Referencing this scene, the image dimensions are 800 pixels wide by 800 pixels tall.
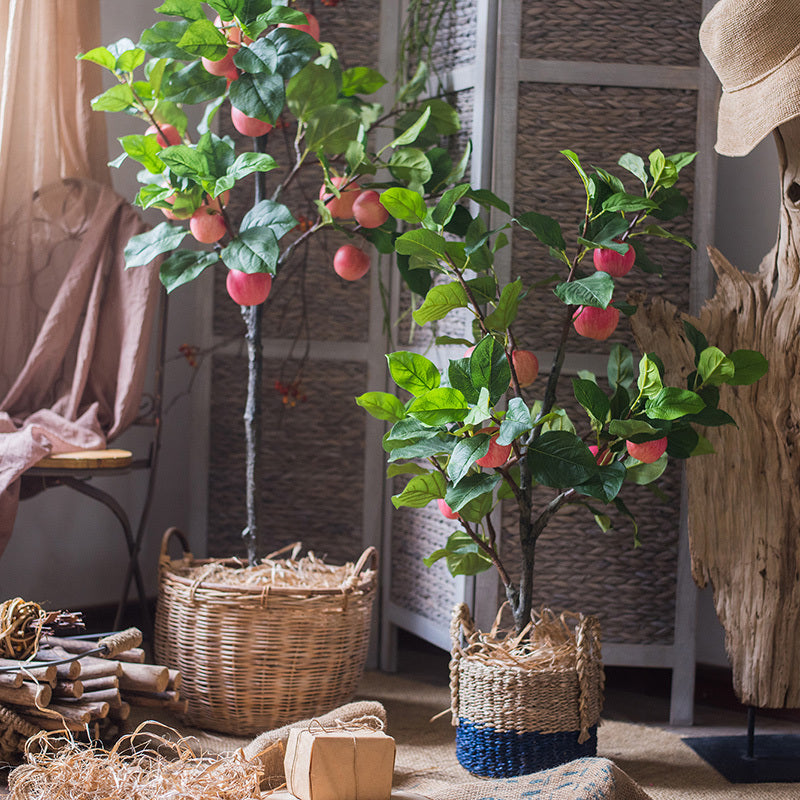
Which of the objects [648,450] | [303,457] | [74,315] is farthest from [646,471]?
[74,315]

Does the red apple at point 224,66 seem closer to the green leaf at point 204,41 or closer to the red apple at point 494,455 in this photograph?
the green leaf at point 204,41

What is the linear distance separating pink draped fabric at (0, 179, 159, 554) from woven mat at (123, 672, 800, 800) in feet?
2.52

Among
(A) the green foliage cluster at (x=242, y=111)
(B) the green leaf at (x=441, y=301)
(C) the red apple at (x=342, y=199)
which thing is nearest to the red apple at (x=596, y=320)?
(B) the green leaf at (x=441, y=301)

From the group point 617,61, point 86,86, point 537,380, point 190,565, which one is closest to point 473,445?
point 537,380

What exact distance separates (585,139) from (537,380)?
54 cm

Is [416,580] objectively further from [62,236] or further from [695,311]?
[62,236]

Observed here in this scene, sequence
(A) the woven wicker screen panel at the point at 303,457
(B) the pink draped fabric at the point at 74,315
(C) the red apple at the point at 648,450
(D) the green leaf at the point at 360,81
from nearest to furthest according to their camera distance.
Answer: (C) the red apple at the point at 648,450 → (D) the green leaf at the point at 360,81 → (B) the pink draped fabric at the point at 74,315 → (A) the woven wicker screen panel at the point at 303,457

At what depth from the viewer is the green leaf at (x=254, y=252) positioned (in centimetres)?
172

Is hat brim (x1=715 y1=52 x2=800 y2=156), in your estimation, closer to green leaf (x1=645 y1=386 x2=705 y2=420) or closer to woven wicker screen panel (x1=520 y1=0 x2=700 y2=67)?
woven wicker screen panel (x1=520 y1=0 x2=700 y2=67)

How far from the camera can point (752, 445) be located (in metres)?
1.90

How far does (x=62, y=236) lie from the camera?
231 cm

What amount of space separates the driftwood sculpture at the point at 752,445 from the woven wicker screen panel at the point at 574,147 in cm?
19

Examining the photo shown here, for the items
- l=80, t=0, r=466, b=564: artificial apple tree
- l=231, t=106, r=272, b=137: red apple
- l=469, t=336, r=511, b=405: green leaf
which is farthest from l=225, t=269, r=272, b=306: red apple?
l=469, t=336, r=511, b=405: green leaf

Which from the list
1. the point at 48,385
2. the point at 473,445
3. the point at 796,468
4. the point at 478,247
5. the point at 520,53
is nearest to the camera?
the point at 473,445
